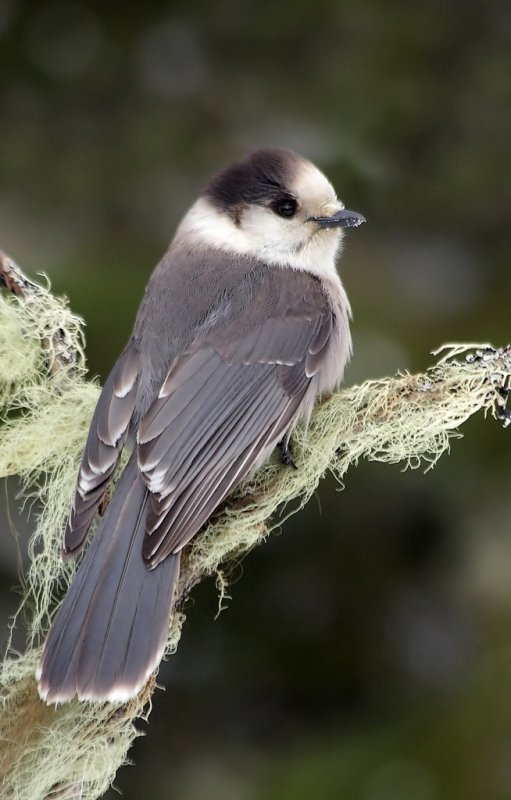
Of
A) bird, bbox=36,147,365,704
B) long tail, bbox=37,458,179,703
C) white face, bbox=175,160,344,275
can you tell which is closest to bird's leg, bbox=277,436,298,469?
bird, bbox=36,147,365,704

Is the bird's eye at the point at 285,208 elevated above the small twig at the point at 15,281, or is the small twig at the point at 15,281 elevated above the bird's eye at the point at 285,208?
the bird's eye at the point at 285,208

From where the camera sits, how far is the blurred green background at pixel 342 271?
3.08 metres

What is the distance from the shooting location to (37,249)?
3443 mm

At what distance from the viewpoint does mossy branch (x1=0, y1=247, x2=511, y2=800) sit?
6.98ft

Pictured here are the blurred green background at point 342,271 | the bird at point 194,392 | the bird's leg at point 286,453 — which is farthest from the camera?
the blurred green background at point 342,271

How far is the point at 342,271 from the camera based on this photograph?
3373 millimetres

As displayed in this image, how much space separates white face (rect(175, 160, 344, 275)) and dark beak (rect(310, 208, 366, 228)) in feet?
0.05

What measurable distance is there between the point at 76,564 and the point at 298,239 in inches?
37.3

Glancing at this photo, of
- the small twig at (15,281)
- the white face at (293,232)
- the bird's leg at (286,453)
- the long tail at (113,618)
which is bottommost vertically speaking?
the long tail at (113,618)

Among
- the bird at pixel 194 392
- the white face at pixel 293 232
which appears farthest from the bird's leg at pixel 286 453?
the white face at pixel 293 232

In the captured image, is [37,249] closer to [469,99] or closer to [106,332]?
[106,332]

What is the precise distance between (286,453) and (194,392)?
0.77 feet

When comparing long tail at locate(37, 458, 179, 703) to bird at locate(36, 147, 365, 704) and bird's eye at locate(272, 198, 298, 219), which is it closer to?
bird at locate(36, 147, 365, 704)

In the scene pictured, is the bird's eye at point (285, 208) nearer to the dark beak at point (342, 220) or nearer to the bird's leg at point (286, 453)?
the dark beak at point (342, 220)
